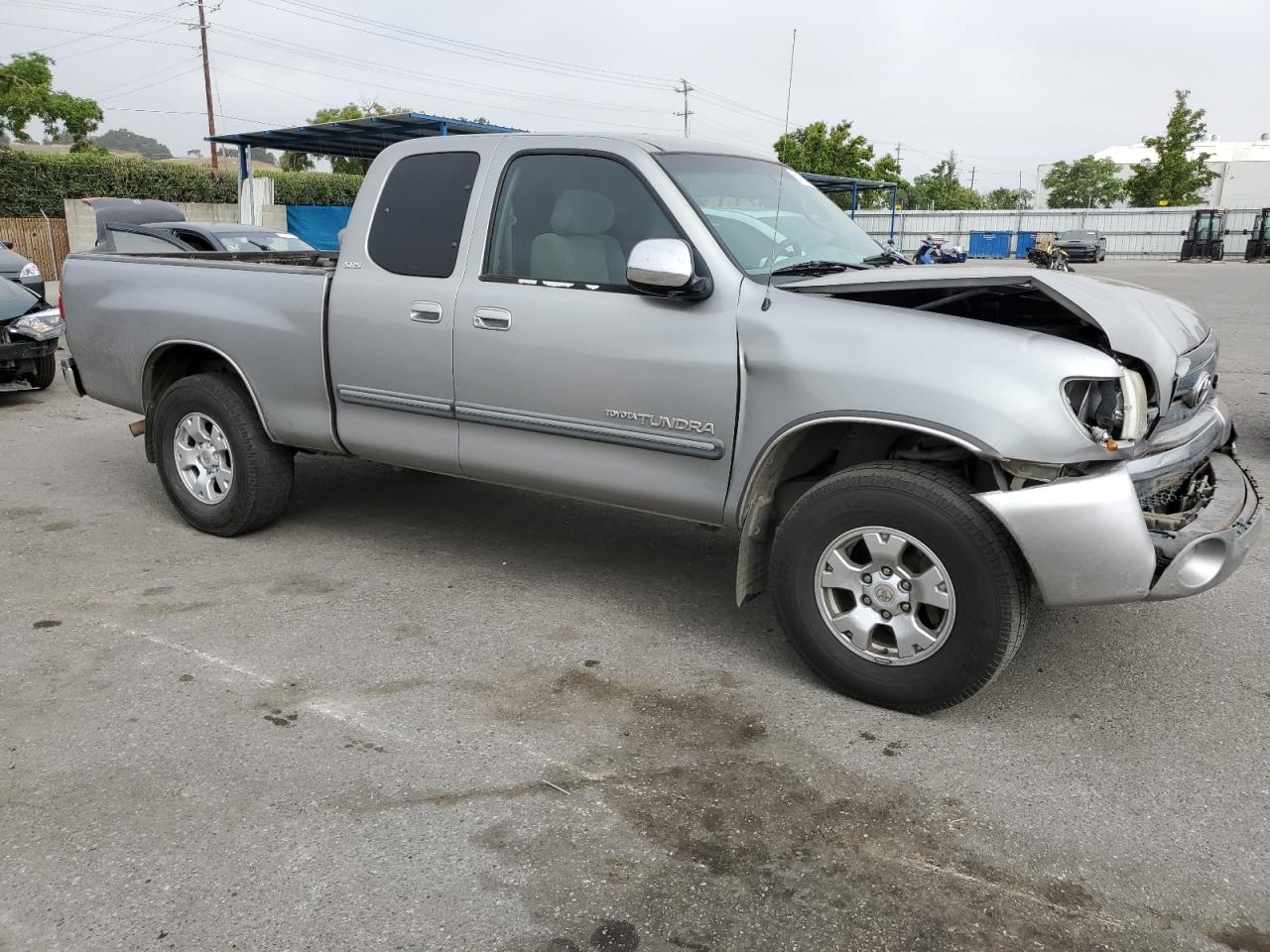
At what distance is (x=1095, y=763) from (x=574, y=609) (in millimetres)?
2122

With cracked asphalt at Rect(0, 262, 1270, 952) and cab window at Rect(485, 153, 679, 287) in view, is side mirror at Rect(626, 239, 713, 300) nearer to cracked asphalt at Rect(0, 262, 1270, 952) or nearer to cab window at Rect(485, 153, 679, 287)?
cab window at Rect(485, 153, 679, 287)

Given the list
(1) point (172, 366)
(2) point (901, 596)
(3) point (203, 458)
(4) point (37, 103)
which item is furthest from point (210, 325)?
(4) point (37, 103)

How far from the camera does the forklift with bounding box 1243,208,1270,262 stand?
43.0 meters

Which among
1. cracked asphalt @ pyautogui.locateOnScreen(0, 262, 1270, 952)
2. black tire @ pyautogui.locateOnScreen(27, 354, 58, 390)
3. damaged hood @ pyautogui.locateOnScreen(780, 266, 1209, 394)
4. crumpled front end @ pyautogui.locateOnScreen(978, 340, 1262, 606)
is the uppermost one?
damaged hood @ pyautogui.locateOnScreen(780, 266, 1209, 394)

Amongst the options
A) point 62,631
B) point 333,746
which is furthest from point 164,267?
point 333,746

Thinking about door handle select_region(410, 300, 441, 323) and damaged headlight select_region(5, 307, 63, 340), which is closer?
door handle select_region(410, 300, 441, 323)

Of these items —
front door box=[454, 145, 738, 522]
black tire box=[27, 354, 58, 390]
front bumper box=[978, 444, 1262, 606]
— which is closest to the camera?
front bumper box=[978, 444, 1262, 606]

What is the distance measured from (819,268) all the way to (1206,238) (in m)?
48.2

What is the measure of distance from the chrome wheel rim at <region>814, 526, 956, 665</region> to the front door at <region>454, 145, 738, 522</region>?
55 centimetres

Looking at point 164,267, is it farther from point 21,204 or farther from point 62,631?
point 21,204

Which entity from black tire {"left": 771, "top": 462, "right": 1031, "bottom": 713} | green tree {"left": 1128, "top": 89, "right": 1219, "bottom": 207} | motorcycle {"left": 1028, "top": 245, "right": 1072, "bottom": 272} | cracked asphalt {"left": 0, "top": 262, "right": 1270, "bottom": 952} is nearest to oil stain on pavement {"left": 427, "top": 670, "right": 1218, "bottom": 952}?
cracked asphalt {"left": 0, "top": 262, "right": 1270, "bottom": 952}

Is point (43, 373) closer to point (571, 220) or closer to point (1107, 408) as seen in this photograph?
point (571, 220)

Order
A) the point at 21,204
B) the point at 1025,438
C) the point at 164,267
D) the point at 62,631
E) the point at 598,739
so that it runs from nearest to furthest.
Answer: the point at 1025,438 < the point at 598,739 < the point at 62,631 < the point at 164,267 < the point at 21,204

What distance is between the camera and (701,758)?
11.0ft
